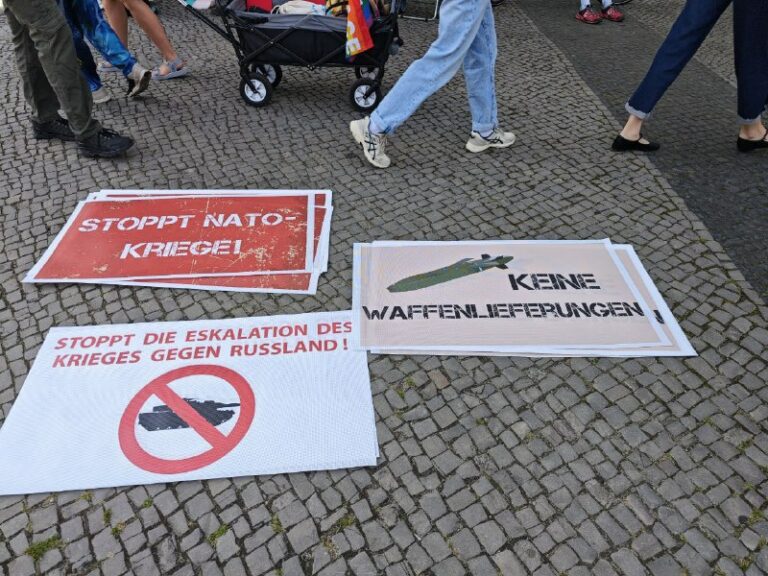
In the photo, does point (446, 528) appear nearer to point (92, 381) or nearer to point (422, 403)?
point (422, 403)

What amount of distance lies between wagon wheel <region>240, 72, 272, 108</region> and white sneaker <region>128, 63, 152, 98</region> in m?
0.81

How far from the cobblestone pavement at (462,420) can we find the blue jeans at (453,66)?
1.27ft

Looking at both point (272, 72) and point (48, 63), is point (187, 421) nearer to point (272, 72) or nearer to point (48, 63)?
point (48, 63)

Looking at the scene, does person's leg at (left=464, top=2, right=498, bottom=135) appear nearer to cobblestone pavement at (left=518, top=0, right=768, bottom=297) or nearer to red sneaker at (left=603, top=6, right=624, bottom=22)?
cobblestone pavement at (left=518, top=0, right=768, bottom=297)

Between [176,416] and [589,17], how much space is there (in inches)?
280

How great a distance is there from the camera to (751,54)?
3902mm

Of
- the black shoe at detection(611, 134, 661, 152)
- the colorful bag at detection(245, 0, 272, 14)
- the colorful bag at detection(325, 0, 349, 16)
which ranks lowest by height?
the black shoe at detection(611, 134, 661, 152)

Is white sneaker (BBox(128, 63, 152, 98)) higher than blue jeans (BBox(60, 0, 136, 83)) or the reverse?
the reverse

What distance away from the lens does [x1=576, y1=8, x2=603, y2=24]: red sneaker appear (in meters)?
7.14

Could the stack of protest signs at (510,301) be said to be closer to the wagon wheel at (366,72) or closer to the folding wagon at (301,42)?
the folding wagon at (301,42)

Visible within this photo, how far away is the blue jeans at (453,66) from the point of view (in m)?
3.44

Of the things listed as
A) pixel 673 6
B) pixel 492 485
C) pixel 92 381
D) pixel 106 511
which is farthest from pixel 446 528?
pixel 673 6

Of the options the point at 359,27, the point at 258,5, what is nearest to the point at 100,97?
the point at 258,5

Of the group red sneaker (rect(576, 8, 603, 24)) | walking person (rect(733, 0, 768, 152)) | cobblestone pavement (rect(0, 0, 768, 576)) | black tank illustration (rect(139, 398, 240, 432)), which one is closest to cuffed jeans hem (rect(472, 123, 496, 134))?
cobblestone pavement (rect(0, 0, 768, 576))
